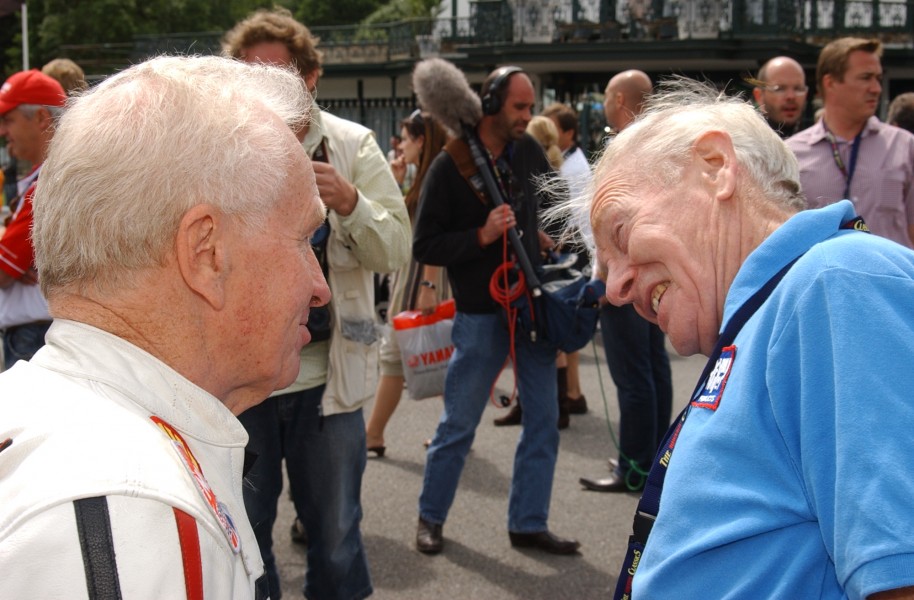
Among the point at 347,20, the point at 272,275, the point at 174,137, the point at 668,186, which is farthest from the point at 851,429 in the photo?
the point at 347,20

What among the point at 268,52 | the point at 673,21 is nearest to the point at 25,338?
the point at 268,52

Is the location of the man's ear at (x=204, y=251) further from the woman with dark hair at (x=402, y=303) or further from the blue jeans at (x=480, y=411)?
the woman with dark hair at (x=402, y=303)

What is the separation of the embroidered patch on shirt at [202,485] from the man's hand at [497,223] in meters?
2.92

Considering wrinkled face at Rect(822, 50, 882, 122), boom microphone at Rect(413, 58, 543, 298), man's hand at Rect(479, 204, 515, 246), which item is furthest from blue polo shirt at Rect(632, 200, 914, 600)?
wrinkled face at Rect(822, 50, 882, 122)

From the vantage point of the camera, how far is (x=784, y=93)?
5.23m

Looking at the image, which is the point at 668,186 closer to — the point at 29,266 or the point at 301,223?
the point at 301,223

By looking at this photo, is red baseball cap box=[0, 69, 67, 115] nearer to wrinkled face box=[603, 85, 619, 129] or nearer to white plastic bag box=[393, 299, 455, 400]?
white plastic bag box=[393, 299, 455, 400]

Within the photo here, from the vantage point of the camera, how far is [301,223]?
1412 millimetres

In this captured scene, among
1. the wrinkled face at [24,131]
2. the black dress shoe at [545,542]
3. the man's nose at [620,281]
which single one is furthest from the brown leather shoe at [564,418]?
the man's nose at [620,281]

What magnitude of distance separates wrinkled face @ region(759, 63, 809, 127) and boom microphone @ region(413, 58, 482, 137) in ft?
6.45

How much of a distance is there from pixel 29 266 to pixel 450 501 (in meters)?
2.11

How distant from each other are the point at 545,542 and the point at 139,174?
337 cm

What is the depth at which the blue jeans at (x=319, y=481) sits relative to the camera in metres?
2.97

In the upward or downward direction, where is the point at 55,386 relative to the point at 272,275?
downward
